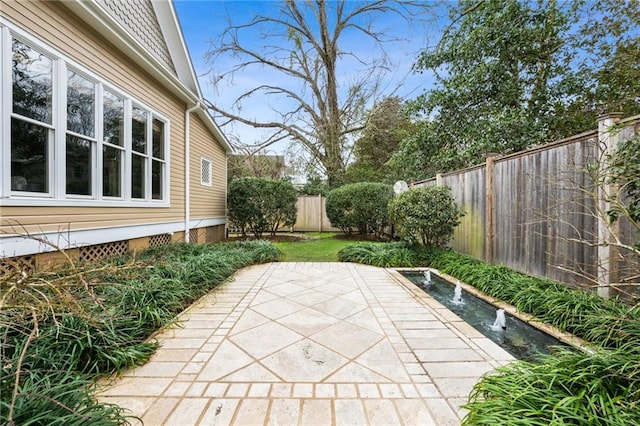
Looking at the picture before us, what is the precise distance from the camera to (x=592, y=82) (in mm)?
6809

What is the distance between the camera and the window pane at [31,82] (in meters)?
3.13

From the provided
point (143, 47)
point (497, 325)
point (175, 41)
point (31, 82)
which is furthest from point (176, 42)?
point (497, 325)

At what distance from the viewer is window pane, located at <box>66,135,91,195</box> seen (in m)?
3.80

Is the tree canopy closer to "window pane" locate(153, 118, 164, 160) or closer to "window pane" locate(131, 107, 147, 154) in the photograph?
"window pane" locate(153, 118, 164, 160)

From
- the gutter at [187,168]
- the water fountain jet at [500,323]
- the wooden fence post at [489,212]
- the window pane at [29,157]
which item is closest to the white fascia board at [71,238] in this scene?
the gutter at [187,168]

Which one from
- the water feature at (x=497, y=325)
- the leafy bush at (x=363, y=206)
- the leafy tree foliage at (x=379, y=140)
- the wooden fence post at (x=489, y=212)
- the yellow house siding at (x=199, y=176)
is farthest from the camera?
the leafy tree foliage at (x=379, y=140)

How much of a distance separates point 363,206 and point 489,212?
4812mm

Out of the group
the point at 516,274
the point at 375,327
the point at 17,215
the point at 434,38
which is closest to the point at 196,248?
the point at 17,215

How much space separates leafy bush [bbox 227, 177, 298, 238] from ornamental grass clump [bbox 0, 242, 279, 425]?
16.6 feet

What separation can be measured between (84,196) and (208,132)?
17.8 feet

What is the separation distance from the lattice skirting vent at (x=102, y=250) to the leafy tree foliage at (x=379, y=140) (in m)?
10.9

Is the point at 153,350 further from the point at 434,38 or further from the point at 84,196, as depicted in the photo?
the point at 434,38

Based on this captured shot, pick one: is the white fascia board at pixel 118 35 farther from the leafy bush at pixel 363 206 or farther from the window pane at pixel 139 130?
the leafy bush at pixel 363 206

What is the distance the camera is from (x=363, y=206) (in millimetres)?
9484
